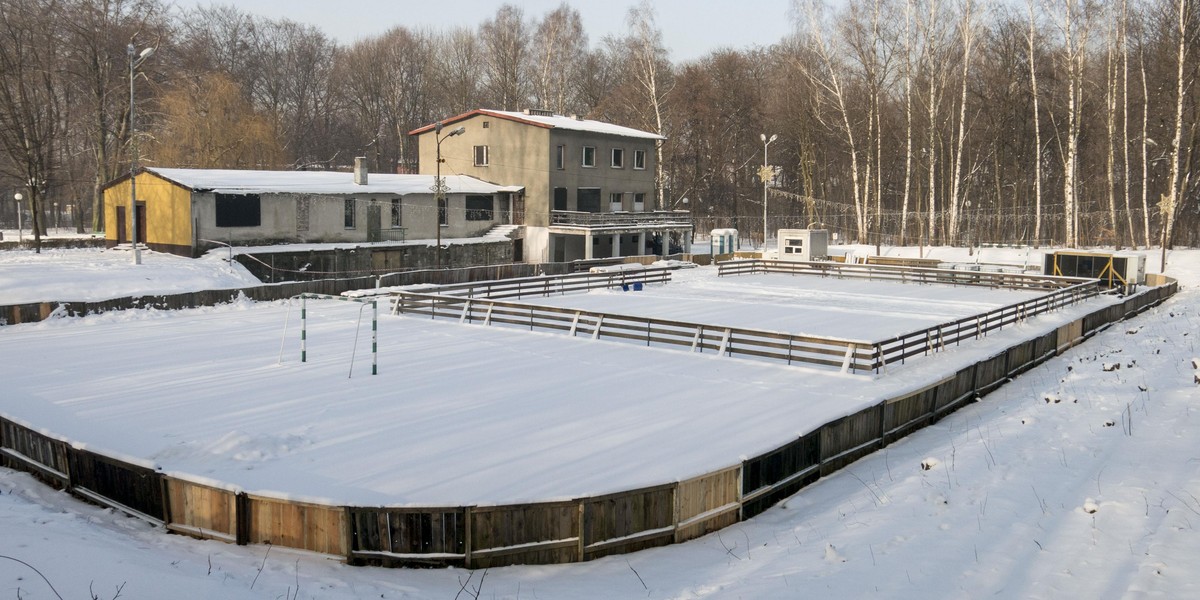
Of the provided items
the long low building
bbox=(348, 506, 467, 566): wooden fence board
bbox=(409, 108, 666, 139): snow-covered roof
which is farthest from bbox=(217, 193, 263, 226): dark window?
bbox=(348, 506, 467, 566): wooden fence board

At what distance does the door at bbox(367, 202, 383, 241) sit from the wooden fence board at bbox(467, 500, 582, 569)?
3595cm

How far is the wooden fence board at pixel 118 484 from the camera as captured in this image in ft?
36.9

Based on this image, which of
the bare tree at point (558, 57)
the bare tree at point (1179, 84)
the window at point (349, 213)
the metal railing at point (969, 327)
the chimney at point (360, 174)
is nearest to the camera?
the metal railing at point (969, 327)

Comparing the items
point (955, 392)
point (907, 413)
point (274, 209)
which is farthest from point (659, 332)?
point (274, 209)

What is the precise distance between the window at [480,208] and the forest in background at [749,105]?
46.0 ft

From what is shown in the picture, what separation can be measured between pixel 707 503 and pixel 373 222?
35.7m

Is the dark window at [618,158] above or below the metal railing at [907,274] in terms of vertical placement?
above

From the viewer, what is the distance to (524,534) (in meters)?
10.5

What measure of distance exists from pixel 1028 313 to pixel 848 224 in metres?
47.6

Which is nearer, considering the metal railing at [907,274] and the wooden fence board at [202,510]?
the wooden fence board at [202,510]

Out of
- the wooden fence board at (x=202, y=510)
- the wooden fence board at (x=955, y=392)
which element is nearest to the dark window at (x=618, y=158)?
the wooden fence board at (x=955, y=392)

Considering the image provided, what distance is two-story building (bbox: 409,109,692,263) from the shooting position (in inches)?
2018

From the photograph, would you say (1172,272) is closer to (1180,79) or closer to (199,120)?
(1180,79)

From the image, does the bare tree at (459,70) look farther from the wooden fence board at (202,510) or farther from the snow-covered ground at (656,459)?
the wooden fence board at (202,510)
